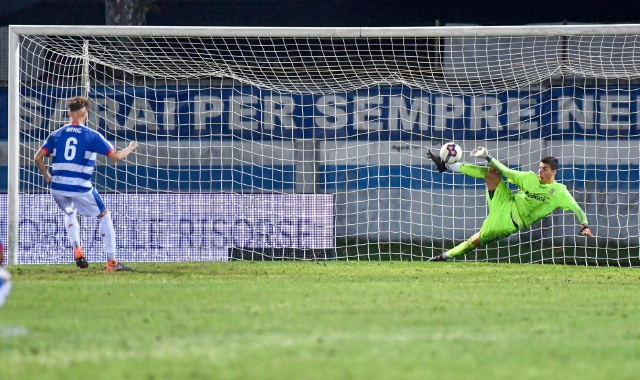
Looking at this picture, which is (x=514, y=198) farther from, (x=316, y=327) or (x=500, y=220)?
(x=316, y=327)

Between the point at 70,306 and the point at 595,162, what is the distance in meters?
9.00

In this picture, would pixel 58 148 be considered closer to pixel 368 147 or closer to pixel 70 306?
pixel 70 306

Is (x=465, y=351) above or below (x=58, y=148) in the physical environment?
below

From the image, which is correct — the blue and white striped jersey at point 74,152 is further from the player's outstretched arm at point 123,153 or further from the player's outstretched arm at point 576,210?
the player's outstretched arm at point 576,210

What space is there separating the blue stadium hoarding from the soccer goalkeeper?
198 cm

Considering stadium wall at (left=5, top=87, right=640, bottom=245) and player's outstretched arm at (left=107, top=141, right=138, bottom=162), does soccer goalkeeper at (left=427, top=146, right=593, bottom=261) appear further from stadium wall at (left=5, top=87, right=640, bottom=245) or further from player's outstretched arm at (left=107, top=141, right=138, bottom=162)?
player's outstretched arm at (left=107, top=141, right=138, bottom=162)

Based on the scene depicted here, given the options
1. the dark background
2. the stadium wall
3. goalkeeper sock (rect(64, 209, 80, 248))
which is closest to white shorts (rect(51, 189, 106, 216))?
goalkeeper sock (rect(64, 209, 80, 248))

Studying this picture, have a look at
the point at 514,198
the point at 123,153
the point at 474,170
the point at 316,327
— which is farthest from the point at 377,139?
the point at 316,327

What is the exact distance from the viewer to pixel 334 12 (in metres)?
21.6

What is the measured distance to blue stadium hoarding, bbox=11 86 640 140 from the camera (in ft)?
44.7

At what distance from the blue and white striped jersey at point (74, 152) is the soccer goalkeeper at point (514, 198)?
391 centimetres

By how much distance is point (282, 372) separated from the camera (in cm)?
438

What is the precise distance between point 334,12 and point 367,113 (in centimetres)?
814

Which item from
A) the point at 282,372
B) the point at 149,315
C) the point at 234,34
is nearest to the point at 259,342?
the point at 282,372
